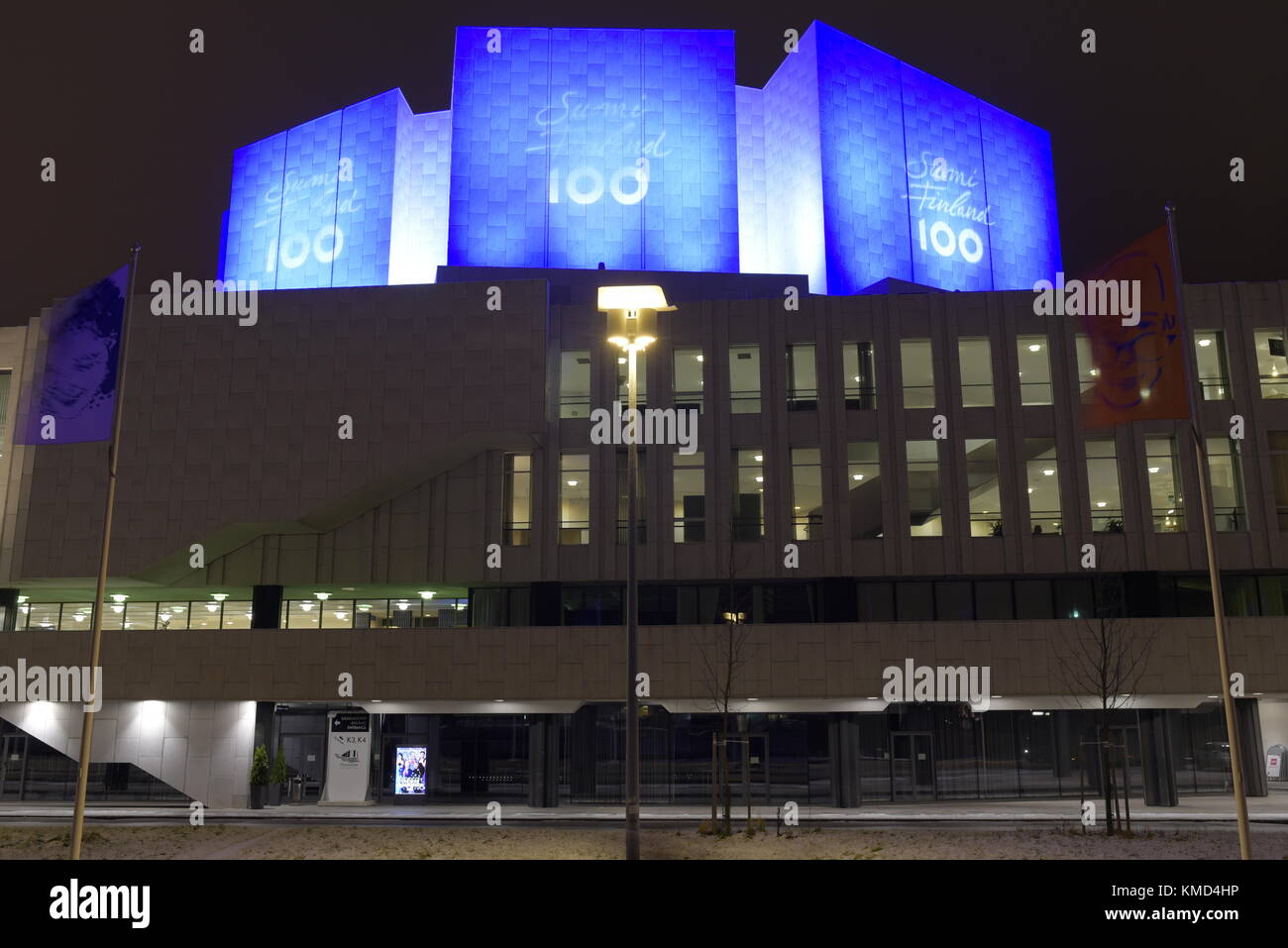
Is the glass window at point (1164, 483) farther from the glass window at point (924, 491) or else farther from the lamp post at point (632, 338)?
the lamp post at point (632, 338)

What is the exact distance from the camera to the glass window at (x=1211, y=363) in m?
42.6

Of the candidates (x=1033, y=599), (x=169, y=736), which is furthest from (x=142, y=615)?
(x=1033, y=599)

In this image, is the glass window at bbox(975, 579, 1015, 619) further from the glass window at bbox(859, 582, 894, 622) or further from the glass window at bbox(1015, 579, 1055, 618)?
the glass window at bbox(859, 582, 894, 622)

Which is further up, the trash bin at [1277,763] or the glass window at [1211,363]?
the glass window at [1211,363]

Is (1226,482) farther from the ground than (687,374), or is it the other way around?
(687,374)

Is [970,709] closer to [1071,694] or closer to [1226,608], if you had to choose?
[1071,694]

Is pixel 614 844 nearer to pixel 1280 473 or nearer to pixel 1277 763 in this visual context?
pixel 1280 473

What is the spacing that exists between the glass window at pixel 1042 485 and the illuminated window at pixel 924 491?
11.3ft

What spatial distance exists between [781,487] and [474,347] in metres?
13.3

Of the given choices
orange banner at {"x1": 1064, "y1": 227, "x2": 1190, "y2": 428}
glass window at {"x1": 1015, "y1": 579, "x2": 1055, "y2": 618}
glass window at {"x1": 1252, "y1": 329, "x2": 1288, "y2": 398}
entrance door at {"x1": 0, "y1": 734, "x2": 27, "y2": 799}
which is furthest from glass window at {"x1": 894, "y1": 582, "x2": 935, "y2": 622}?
entrance door at {"x1": 0, "y1": 734, "x2": 27, "y2": 799}

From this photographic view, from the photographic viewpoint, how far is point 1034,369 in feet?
143

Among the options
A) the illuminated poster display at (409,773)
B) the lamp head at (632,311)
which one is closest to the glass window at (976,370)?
the lamp head at (632,311)

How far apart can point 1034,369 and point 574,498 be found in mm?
19003
